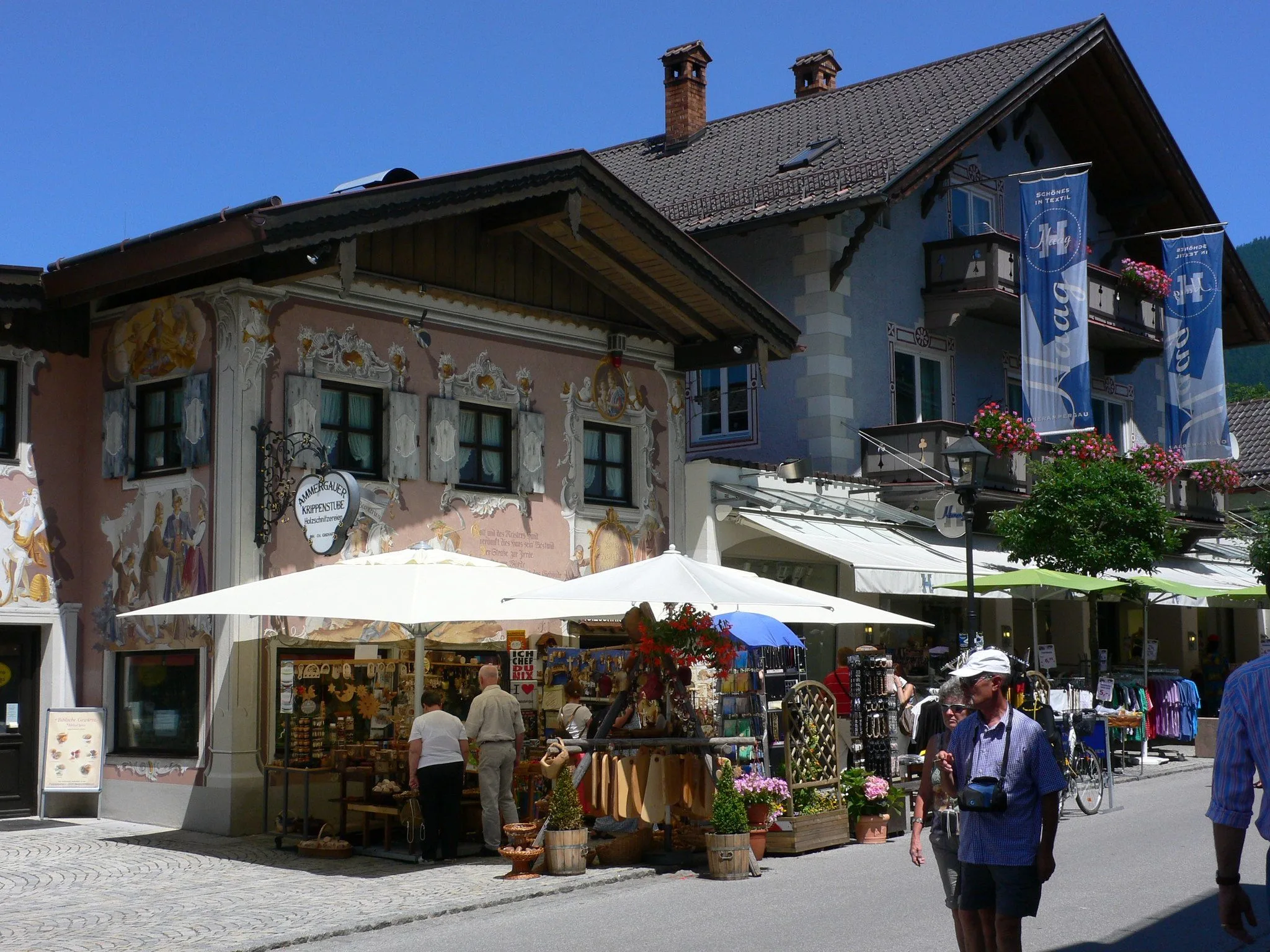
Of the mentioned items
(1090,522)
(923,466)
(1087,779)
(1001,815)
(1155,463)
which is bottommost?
(1087,779)

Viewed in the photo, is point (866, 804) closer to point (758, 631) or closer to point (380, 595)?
point (758, 631)

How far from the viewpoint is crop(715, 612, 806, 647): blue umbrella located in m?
16.0

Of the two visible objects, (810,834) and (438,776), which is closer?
(438,776)

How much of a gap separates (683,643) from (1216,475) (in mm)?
18693

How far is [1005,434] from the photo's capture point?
2358 centimetres

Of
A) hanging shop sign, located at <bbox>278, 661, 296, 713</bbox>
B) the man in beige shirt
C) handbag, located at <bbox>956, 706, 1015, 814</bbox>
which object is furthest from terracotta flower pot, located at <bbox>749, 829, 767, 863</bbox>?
handbag, located at <bbox>956, 706, 1015, 814</bbox>

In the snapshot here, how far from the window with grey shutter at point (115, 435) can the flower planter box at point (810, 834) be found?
7554 millimetres

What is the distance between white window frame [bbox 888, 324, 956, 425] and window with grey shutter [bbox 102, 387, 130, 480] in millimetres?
11950

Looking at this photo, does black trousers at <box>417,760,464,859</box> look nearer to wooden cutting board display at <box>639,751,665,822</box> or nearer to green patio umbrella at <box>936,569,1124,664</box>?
wooden cutting board display at <box>639,751,665,822</box>

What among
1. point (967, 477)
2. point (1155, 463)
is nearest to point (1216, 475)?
point (1155, 463)

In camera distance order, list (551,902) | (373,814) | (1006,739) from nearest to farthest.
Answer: (1006,739) < (551,902) < (373,814)

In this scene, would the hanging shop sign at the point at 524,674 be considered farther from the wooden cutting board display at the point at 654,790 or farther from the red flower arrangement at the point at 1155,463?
the red flower arrangement at the point at 1155,463

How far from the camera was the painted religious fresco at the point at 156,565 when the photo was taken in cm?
1508

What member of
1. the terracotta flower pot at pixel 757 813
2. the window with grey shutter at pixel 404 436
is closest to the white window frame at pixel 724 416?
the window with grey shutter at pixel 404 436
